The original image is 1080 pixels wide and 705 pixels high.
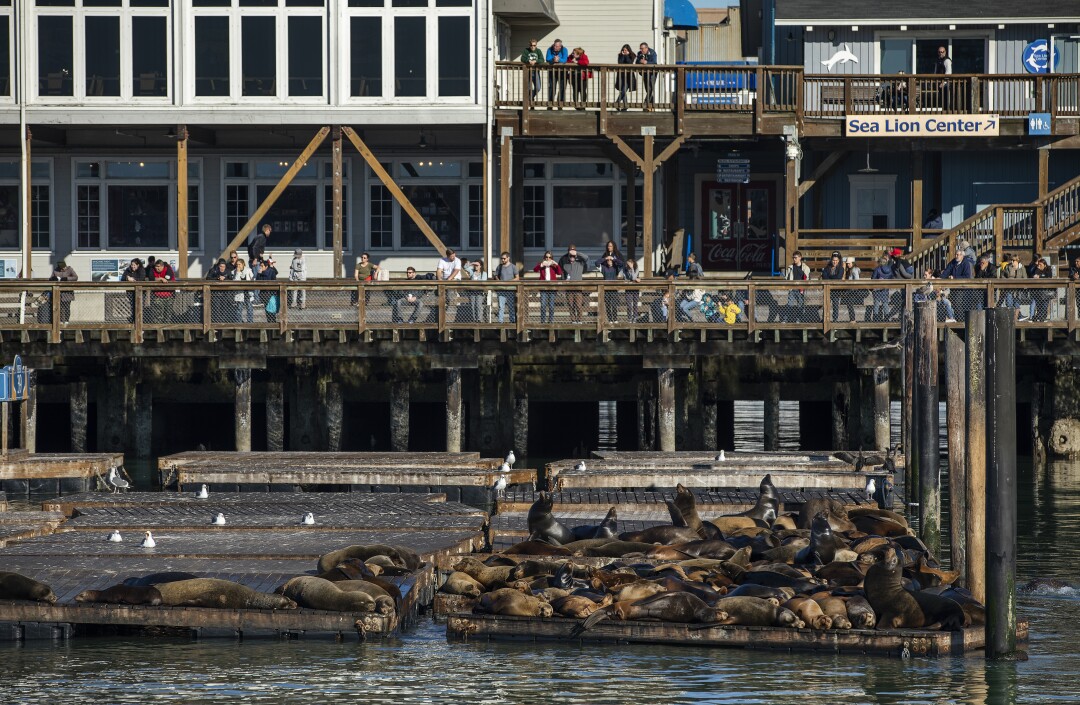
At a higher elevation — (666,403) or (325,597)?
(666,403)

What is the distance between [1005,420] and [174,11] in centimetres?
2431

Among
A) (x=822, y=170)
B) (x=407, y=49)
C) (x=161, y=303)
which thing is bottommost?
(x=161, y=303)

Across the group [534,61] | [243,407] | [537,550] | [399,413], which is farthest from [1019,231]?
[537,550]

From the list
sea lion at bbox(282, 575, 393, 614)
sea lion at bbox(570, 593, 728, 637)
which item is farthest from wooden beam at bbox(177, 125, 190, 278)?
sea lion at bbox(570, 593, 728, 637)

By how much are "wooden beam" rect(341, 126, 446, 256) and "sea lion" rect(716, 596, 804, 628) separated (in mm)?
19504

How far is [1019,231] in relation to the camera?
114ft

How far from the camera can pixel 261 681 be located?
14047 mm

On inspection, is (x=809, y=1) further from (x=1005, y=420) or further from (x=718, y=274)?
(x=1005, y=420)

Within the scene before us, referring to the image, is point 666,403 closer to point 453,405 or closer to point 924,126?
point 453,405

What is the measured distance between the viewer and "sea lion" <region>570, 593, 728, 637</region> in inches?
597

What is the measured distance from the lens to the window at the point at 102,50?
3475cm

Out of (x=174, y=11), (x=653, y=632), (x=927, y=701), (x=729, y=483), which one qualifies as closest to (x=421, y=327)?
(x=729, y=483)

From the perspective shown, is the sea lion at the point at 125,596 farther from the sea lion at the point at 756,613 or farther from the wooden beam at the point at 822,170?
the wooden beam at the point at 822,170

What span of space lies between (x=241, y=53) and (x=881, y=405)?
1451 cm
